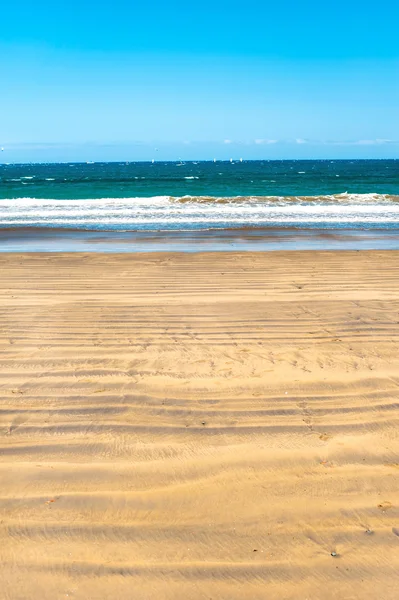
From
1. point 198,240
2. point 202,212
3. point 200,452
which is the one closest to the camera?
point 200,452

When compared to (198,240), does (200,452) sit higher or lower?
lower

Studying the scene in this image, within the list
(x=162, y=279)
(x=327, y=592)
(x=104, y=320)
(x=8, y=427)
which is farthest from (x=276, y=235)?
(x=327, y=592)

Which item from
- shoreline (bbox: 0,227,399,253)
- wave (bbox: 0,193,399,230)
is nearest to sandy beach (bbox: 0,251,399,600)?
shoreline (bbox: 0,227,399,253)

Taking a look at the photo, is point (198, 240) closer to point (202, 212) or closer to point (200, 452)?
point (202, 212)

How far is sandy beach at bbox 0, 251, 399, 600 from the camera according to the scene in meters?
2.72

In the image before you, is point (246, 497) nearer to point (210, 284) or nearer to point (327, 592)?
point (327, 592)

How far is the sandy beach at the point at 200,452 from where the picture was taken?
107 inches

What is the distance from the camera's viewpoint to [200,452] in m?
3.77

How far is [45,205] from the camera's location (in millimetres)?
28125

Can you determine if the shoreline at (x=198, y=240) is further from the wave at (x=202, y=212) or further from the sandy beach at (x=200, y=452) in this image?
the sandy beach at (x=200, y=452)

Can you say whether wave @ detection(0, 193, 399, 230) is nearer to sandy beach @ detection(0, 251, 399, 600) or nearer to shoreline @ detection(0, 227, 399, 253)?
shoreline @ detection(0, 227, 399, 253)

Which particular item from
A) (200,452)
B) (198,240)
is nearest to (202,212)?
(198,240)

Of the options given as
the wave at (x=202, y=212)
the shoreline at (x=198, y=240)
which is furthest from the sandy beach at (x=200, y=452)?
the wave at (x=202, y=212)

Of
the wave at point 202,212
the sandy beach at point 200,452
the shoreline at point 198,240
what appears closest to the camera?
the sandy beach at point 200,452
